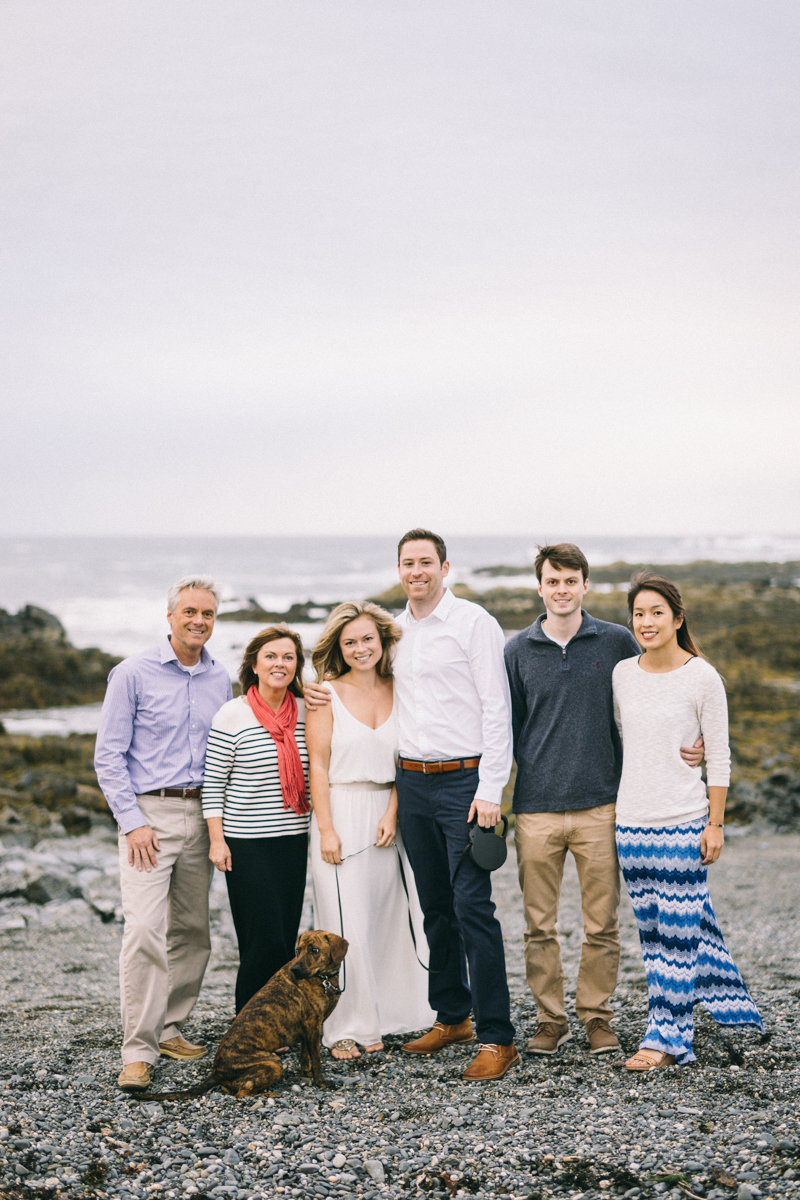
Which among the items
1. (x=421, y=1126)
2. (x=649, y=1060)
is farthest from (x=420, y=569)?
(x=649, y=1060)

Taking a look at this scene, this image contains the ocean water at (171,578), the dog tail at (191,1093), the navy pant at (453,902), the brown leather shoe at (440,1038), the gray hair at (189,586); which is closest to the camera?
the dog tail at (191,1093)

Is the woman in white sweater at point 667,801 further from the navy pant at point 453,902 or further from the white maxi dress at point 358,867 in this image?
the white maxi dress at point 358,867

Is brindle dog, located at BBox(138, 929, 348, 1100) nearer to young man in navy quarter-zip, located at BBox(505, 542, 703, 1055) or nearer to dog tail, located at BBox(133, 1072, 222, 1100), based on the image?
dog tail, located at BBox(133, 1072, 222, 1100)

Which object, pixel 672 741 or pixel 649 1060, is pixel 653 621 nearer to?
pixel 672 741

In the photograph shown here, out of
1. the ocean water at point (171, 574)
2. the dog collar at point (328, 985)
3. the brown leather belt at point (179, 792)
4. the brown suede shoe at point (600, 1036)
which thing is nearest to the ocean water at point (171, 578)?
the ocean water at point (171, 574)

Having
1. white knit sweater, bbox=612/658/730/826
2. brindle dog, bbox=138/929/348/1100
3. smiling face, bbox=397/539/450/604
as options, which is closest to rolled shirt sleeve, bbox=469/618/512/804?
smiling face, bbox=397/539/450/604

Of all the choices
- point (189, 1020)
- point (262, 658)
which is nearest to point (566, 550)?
point (262, 658)

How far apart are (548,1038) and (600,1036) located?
0.28 metres

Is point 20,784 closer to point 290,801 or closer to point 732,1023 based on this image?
point 290,801

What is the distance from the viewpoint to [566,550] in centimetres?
500

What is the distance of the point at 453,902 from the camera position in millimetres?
5195

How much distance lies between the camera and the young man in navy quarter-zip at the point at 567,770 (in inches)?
198

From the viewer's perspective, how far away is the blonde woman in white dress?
17.1ft

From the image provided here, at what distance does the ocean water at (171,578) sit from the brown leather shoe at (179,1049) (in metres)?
2.56
